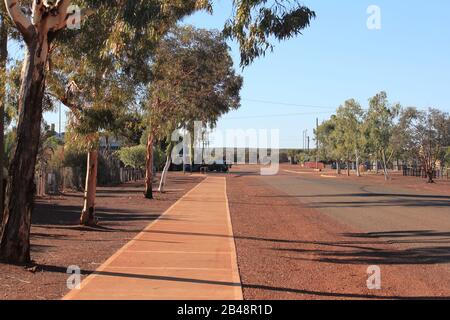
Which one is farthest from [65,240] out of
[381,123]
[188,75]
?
[381,123]

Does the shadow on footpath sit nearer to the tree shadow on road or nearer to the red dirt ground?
the red dirt ground

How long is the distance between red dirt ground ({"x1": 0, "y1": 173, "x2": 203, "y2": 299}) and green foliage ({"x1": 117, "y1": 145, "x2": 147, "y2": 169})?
2787 centimetres

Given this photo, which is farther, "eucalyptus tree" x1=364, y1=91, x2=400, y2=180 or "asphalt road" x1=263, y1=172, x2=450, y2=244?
"eucalyptus tree" x1=364, y1=91, x2=400, y2=180

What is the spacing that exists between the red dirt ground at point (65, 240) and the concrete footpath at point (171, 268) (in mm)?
405

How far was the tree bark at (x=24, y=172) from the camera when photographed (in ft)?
32.6

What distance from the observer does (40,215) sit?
19.7 meters

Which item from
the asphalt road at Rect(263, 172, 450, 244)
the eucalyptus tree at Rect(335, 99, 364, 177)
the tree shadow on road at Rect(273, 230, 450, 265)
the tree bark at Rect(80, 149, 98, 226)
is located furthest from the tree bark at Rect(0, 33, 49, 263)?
the eucalyptus tree at Rect(335, 99, 364, 177)

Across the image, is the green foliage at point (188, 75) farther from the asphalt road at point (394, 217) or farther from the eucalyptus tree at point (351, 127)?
the eucalyptus tree at point (351, 127)

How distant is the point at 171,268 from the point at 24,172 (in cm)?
287

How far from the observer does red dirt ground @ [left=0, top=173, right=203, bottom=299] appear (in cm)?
854

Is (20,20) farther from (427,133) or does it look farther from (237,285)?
(427,133)

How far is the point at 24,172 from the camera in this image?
995 centimetres

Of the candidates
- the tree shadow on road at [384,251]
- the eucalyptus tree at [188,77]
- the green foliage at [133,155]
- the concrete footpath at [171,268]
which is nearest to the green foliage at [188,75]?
the eucalyptus tree at [188,77]
